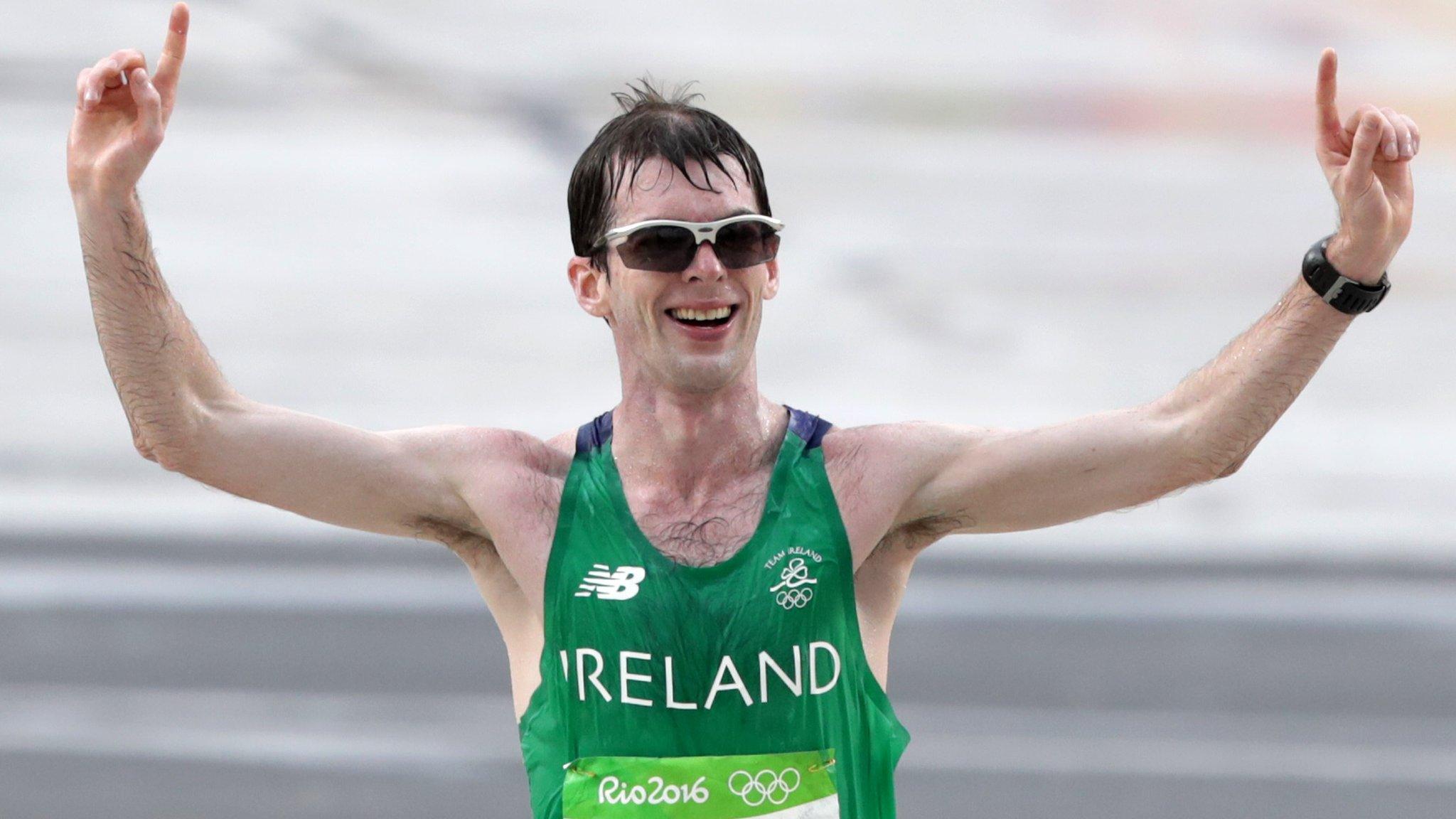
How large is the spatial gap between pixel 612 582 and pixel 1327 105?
3.81ft

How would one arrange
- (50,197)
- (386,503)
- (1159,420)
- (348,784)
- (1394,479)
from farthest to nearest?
(50,197) → (1394,479) → (348,784) → (386,503) → (1159,420)

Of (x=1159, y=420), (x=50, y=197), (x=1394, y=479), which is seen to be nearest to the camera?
(x=1159, y=420)

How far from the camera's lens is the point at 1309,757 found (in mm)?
5625

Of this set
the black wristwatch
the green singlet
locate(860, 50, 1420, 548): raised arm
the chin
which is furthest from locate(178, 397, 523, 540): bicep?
the black wristwatch

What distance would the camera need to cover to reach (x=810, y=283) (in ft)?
24.4

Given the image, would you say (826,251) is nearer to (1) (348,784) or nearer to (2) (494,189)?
(2) (494,189)

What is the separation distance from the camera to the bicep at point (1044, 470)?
7.85ft

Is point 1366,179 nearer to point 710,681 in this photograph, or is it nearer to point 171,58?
point 710,681

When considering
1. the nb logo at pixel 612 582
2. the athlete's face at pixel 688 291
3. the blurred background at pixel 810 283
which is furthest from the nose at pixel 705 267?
the blurred background at pixel 810 283

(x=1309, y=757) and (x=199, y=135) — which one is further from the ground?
(x=199, y=135)

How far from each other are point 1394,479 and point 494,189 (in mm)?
4007

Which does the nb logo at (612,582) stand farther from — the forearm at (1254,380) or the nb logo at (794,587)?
the forearm at (1254,380)

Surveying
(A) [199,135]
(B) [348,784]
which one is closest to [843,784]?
(B) [348,784]

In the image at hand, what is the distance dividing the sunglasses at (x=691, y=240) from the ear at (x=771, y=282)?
0.24 ft
